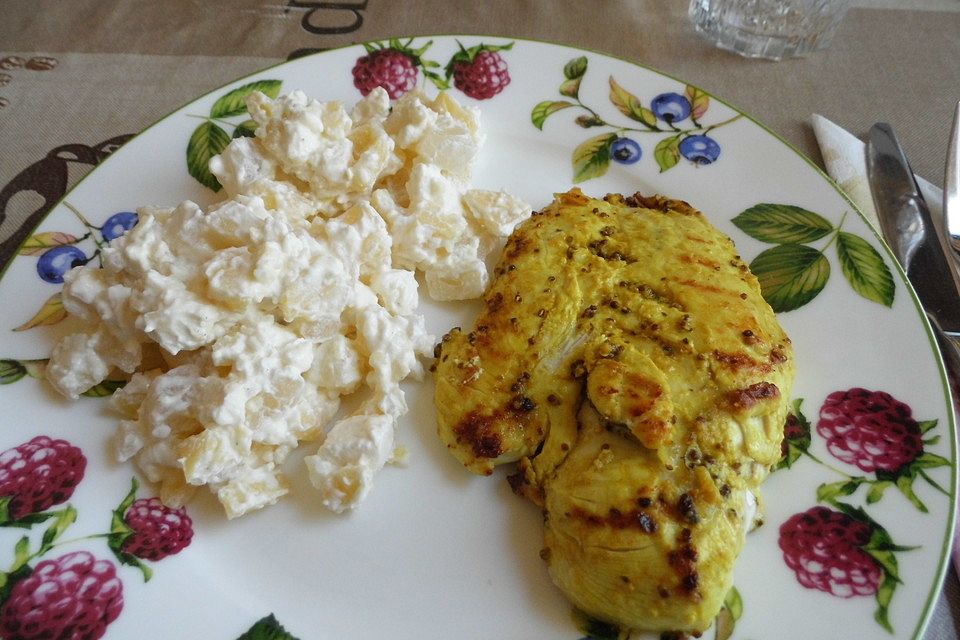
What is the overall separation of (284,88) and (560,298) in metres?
1.24

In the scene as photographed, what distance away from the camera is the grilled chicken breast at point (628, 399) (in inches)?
46.8

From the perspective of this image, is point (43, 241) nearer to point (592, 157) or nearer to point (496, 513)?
point (496, 513)

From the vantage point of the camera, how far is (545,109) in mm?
2082

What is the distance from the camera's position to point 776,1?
100 inches

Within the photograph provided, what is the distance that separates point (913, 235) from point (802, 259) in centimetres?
47

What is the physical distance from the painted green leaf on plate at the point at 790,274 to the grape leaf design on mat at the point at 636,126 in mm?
380

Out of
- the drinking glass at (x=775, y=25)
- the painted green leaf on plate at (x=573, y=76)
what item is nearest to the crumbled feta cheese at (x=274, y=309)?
the painted green leaf on plate at (x=573, y=76)

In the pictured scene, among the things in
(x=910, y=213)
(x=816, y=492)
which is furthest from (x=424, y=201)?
(x=910, y=213)

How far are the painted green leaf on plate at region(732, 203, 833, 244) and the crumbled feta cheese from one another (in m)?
0.70

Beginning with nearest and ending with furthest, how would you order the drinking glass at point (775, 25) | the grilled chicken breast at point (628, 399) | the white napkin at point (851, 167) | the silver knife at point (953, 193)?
the grilled chicken breast at point (628, 399) → the silver knife at point (953, 193) → the white napkin at point (851, 167) → the drinking glass at point (775, 25)

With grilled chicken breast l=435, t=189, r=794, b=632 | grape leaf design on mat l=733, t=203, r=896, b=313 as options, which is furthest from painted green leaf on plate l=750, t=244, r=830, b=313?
grilled chicken breast l=435, t=189, r=794, b=632

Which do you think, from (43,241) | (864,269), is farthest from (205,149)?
(864,269)

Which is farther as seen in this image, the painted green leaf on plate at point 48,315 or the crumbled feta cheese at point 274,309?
the painted green leaf on plate at point 48,315

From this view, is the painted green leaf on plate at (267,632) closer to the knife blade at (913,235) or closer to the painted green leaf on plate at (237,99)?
the painted green leaf on plate at (237,99)
